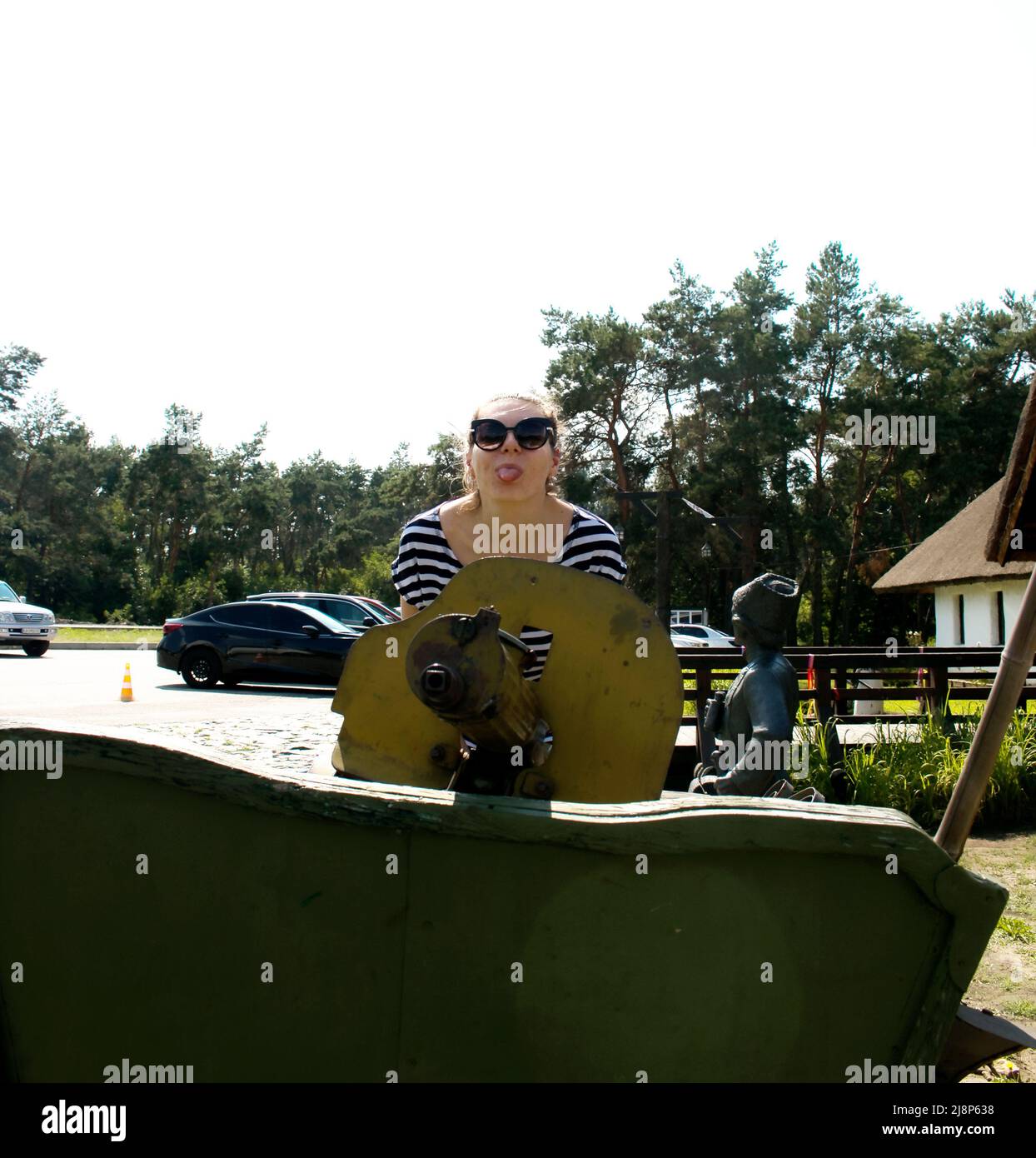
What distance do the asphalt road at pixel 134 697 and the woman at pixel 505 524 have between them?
7889 millimetres

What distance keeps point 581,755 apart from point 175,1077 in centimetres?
87

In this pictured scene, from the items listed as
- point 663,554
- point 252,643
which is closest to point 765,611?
point 252,643

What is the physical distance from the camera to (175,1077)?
161 cm

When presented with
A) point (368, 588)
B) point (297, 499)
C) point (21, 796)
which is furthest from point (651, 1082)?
point (297, 499)

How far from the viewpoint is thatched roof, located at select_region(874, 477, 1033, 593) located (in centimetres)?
2405

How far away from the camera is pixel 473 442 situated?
8.89 ft

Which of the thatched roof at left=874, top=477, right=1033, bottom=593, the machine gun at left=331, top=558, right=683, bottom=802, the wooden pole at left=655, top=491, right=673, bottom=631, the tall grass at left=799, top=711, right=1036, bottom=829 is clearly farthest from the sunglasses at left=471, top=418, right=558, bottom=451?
the thatched roof at left=874, top=477, right=1033, bottom=593

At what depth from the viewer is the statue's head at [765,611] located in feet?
13.4

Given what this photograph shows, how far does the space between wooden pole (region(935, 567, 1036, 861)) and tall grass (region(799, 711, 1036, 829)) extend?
5.12 metres

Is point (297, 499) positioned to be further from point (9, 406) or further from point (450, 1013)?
point (450, 1013)

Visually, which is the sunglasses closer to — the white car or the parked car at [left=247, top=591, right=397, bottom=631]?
the parked car at [left=247, top=591, right=397, bottom=631]

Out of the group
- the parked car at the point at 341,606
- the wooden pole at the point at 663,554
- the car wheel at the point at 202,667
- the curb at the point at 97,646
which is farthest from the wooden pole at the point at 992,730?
the curb at the point at 97,646

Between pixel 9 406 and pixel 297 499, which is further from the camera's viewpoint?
pixel 297 499
